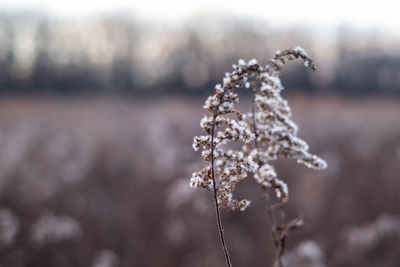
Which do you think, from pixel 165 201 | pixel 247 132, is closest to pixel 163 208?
pixel 165 201

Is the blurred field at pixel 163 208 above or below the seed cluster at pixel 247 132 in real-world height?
above

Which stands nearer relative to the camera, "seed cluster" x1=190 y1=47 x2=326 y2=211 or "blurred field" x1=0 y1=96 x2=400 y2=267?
"seed cluster" x1=190 y1=47 x2=326 y2=211

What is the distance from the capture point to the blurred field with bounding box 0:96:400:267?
18.0 feet

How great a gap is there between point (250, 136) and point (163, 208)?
21.8 feet

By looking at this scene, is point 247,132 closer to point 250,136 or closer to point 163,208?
point 250,136

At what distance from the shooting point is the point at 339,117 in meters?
18.5

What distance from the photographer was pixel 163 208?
780 cm

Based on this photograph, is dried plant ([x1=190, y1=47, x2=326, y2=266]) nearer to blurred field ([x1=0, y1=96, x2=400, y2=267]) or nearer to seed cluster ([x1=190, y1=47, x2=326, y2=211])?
seed cluster ([x1=190, y1=47, x2=326, y2=211])

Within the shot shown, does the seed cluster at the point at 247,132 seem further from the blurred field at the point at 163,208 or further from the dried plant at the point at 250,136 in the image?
the blurred field at the point at 163,208

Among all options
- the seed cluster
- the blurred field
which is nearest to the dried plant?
the seed cluster

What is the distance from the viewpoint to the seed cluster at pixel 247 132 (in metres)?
1.42

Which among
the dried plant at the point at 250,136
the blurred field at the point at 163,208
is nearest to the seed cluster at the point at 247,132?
the dried plant at the point at 250,136

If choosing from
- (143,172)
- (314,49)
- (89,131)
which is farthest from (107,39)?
(143,172)

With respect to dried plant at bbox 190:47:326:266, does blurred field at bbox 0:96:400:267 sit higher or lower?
higher
